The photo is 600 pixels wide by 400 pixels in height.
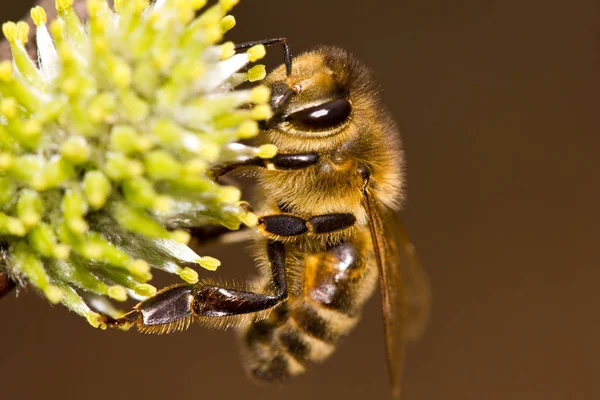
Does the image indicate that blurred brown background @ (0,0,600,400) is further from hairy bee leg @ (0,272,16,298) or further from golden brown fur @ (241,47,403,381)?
hairy bee leg @ (0,272,16,298)

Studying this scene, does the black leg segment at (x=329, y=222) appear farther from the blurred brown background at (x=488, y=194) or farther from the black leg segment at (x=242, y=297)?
the blurred brown background at (x=488, y=194)

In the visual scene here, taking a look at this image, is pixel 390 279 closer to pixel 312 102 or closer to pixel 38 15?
pixel 312 102

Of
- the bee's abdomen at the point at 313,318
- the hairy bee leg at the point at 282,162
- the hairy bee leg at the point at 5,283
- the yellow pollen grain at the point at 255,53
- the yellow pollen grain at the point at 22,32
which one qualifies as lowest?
the bee's abdomen at the point at 313,318

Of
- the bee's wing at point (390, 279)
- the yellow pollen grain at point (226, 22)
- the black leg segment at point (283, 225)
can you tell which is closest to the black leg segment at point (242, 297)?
the black leg segment at point (283, 225)

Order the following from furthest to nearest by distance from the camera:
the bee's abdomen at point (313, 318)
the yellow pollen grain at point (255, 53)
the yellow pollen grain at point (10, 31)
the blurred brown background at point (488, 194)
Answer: the blurred brown background at point (488, 194), the bee's abdomen at point (313, 318), the yellow pollen grain at point (255, 53), the yellow pollen grain at point (10, 31)

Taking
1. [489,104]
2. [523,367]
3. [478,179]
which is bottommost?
[523,367]

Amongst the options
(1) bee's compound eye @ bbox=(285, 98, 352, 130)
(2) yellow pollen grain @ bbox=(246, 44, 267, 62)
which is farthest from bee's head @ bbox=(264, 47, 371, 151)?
(2) yellow pollen grain @ bbox=(246, 44, 267, 62)

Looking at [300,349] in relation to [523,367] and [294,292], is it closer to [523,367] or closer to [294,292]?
[294,292]

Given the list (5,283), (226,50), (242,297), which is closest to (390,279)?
(242,297)

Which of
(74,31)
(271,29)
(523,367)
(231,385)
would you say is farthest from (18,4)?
(523,367)
